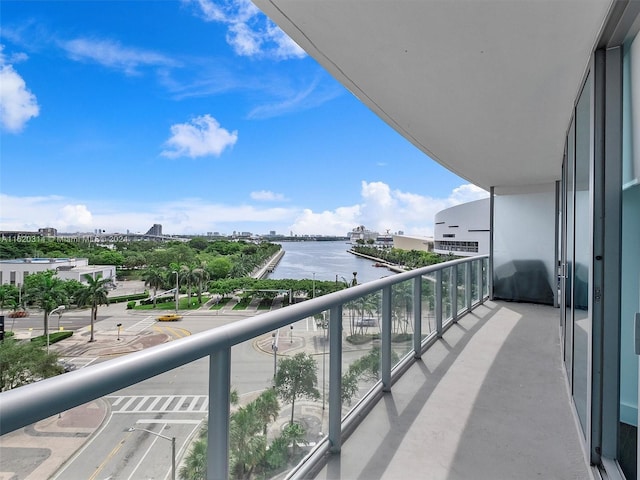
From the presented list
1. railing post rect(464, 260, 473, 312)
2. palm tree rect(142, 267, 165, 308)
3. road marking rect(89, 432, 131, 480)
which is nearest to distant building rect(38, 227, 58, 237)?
palm tree rect(142, 267, 165, 308)

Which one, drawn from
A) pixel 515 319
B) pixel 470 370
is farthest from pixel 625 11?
pixel 515 319

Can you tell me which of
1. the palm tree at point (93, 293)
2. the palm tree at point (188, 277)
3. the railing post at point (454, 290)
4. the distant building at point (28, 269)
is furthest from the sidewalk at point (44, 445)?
the palm tree at point (188, 277)

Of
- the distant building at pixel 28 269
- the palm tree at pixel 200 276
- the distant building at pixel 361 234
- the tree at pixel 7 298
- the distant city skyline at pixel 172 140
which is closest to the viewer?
the tree at pixel 7 298

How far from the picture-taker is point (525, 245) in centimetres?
714

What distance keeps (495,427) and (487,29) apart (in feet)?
8.84

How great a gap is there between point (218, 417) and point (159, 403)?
0.85ft

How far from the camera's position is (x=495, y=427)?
2393mm

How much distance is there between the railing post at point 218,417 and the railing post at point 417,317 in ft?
9.01

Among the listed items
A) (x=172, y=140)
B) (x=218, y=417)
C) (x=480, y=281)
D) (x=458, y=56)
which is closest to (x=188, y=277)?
(x=480, y=281)

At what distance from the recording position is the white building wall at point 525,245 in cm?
680

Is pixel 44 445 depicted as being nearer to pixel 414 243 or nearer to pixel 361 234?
pixel 414 243

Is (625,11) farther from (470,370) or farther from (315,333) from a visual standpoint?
(470,370)

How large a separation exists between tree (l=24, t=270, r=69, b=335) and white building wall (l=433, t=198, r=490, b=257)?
104 feet

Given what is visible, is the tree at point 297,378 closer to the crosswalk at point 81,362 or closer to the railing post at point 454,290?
the crosswalk at point 81,362
